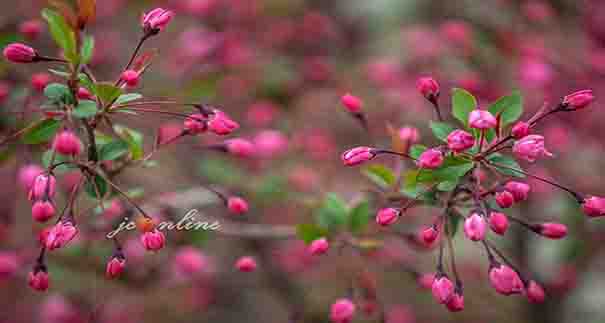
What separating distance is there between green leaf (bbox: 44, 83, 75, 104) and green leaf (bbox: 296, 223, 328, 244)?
1.49 ft

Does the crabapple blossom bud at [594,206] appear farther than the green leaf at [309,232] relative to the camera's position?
No

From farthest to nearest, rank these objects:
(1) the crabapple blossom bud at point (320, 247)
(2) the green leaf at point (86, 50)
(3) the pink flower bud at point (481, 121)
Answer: (1) the crabapple blossom bud at point (320, 247)
(2) the green leaf at point (86, 50)
(3) the pink flower bud at point (481, 121)

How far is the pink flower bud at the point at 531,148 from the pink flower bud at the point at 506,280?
0.59 ft

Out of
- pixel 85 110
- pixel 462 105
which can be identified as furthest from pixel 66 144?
pixel 462 105

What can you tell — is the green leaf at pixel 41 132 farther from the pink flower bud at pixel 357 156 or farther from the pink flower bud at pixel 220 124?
the pink flower bud at pixel 357 156

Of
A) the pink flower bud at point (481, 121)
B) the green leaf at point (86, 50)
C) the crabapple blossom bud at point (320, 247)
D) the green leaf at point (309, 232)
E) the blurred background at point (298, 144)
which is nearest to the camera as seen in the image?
the pink flower bud at point (481, 121)

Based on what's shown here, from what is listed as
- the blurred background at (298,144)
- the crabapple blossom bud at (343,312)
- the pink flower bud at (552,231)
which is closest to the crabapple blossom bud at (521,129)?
the pink flower bud at (552,231)

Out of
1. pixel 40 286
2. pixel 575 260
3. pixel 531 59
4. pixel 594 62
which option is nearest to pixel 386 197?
pixel 40 286

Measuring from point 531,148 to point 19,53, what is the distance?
75 cm

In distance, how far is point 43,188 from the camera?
0.82 m

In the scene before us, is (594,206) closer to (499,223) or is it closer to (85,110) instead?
(499,223)

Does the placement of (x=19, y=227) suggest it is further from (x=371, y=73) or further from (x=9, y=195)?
(x=371, y=73)

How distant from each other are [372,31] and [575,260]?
1.67m

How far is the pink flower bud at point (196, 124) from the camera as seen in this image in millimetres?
890
